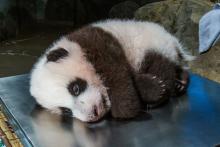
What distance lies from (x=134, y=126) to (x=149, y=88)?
20 centimetres

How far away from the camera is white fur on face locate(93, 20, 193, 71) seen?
1.64 metres

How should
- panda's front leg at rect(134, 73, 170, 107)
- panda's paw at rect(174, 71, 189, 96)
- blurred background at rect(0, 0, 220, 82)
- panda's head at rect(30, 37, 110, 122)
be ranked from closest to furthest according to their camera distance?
panda's head at rect(30, 37, 110, 122) → panda's front leg at rect(134, 73, 170, 107) → panda's paw at rect(174, 71, 189, 96) → blurred background at rect(0, 0, 220, 82)

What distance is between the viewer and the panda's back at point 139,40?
1640 millimetres

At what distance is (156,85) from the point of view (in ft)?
5.11

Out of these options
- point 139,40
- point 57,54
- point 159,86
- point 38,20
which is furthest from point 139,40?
point 38,20

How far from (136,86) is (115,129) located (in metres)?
0.24

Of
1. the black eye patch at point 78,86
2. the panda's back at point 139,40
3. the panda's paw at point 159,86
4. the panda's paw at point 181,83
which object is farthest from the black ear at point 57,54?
the panda's paw at point 181,83

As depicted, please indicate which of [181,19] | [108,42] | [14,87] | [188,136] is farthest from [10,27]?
[188,136]

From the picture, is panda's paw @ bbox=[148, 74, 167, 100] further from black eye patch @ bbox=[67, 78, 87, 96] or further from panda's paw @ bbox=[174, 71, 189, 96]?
black eye patch @ bbox=[67, 78, 87, 96]

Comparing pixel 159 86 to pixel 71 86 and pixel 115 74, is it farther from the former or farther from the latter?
pixel 71 86

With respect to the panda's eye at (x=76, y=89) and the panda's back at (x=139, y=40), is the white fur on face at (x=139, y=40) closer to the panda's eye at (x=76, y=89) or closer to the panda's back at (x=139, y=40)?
the panda's back at (x=139, y=40)

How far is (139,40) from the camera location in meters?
1.70

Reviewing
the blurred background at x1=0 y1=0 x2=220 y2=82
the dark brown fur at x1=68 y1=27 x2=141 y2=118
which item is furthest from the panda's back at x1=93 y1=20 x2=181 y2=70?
the blurred background at x1=0 y1=0 x2=220 y2=82

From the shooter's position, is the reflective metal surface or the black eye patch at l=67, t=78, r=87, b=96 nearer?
the reflective metal surface
